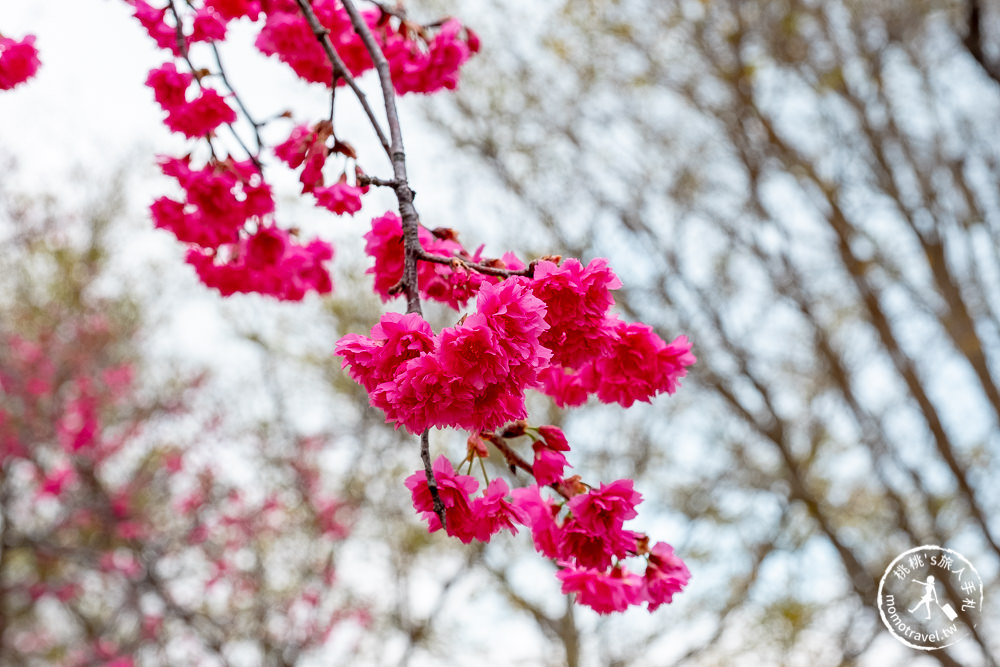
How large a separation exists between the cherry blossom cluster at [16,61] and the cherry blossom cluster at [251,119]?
1.73 ft

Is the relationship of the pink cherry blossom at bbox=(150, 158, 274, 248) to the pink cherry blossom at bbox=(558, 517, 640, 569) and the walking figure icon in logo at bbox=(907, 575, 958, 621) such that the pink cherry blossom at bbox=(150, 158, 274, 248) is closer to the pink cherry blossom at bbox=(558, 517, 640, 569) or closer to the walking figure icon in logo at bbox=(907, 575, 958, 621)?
the pink cherry blossom at bbox=(558, 517, 640, 569)

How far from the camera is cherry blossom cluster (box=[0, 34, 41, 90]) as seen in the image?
89.4 inches

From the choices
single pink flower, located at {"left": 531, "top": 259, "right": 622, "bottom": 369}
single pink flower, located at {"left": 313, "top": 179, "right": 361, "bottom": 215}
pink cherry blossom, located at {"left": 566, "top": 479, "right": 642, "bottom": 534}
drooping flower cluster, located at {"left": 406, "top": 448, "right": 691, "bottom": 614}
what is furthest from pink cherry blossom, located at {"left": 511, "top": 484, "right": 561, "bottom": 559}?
single pink flower, located at {"left": 313, "top": 179, "right": 361, "bottom": 215}

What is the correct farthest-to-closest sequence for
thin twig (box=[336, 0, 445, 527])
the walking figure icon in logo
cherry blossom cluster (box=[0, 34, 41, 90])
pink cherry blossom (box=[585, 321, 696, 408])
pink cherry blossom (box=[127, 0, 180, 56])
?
the walking figure icon in logo < cherry blossom cluster (box=[0, 34, 41, 90]) < pink cherry blossom (box=[127, 0, 180, 56]) < pink cherry blossom (box=[585, 321, 696, 408]) < thin twig (box=[336, 0, 445, 527])

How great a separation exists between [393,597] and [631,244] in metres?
4.05

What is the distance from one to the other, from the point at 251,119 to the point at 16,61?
959mm

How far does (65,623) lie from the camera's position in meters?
12.1

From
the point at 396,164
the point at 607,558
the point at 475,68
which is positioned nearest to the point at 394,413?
the point at 396,164

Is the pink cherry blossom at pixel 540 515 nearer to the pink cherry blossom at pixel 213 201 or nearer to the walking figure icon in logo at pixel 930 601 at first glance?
the pink cherry blossom at pixel 213 201

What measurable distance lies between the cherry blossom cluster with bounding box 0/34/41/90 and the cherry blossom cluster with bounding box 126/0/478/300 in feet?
1.73

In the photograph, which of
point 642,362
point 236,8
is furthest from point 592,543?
point 236,8

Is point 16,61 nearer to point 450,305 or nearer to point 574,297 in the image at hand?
point 450,305

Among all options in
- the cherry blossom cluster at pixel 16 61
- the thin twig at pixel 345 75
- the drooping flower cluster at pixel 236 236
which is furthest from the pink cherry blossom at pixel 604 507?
the cherry blossom cluster at pixel 16 61

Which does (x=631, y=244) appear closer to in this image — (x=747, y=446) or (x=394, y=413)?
(x=747, y=446)
